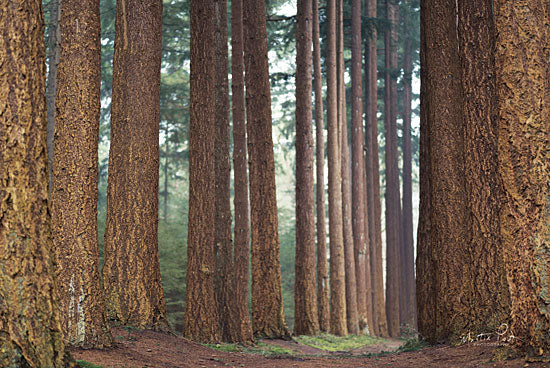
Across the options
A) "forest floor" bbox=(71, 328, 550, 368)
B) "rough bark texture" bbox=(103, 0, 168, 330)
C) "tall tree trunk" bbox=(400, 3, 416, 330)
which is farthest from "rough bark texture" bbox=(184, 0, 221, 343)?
"tall tree trunk" bbox=(400, 3, 416, 330)

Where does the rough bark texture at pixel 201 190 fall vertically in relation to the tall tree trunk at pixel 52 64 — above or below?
below

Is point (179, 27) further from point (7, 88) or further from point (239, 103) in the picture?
point (7, 88)

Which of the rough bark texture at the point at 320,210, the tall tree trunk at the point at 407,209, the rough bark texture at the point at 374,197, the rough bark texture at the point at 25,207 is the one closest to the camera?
the rough bark texture at the point at 25,207

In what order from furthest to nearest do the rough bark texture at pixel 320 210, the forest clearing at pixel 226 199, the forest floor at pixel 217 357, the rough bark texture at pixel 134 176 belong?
the rough bark texture at pixel 320 210
the rough bark texture at pixel 134 176
the forest floor at pixel 217 357
the forest clearing at pixel 226 199

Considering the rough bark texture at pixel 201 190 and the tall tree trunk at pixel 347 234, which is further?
the tall tree trunk at pixel 347 234

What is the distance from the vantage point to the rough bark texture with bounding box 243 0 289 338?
13.1 meters

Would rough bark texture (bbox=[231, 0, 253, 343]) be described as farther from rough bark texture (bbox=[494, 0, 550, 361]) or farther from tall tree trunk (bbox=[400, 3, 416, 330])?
tall tree trunk (bbox=[400, 3, 416, 330])

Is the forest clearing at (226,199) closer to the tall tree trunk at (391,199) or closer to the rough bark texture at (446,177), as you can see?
the rough bark texture at (446,177)

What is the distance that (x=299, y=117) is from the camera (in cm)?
1714

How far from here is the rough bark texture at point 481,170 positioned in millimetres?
8031

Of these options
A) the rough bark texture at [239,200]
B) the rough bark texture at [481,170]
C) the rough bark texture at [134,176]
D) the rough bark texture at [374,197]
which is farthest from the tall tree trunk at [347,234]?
the rough bark texture at [134,176]

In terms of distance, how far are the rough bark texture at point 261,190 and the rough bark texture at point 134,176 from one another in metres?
4.56

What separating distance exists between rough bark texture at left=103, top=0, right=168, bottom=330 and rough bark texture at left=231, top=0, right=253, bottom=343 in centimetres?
343

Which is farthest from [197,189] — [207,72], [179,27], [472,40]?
[179,27]
